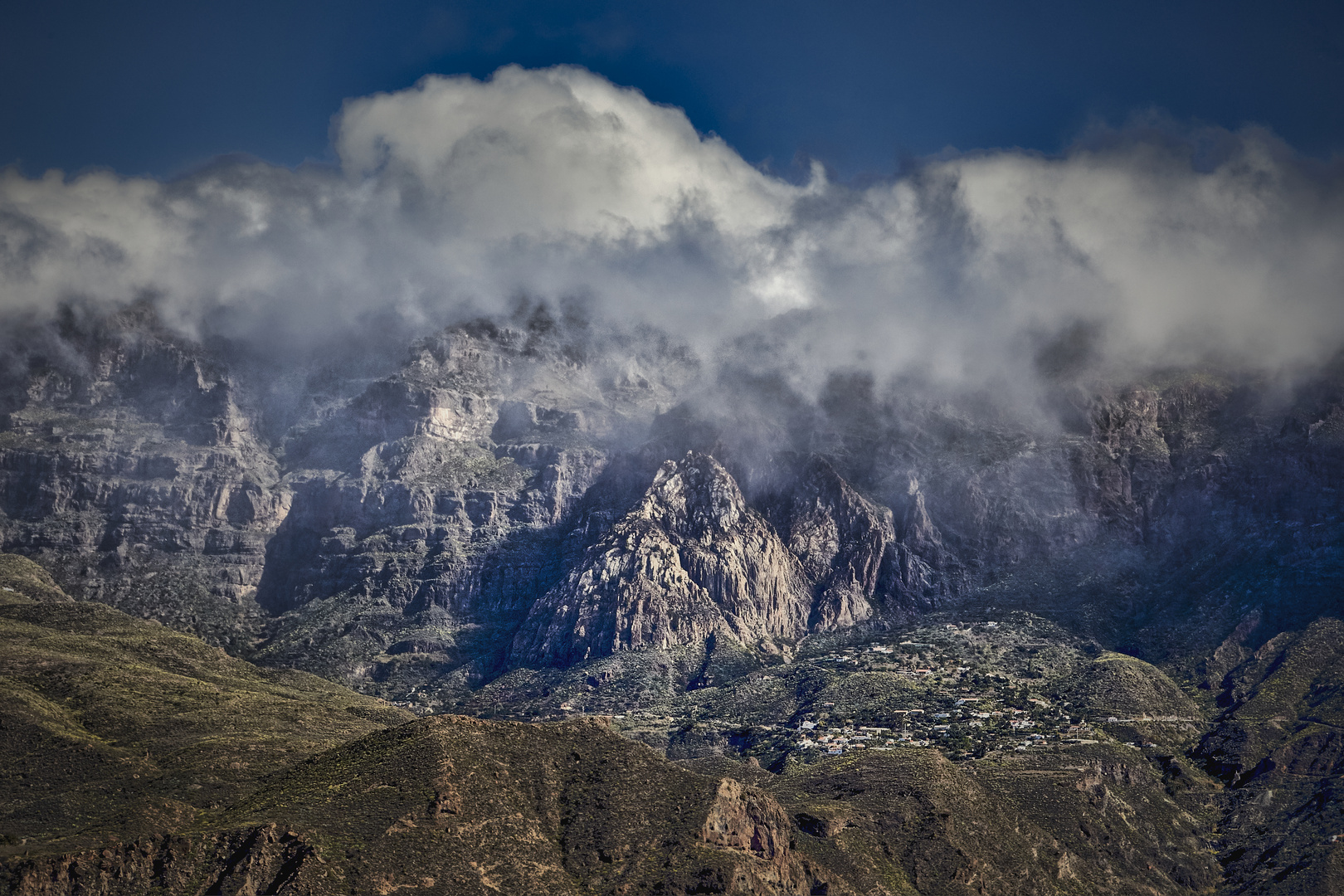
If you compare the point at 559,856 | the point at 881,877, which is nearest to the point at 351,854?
the point at 559,856

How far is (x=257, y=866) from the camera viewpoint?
528ft

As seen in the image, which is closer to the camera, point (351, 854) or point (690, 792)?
point (351, 854)

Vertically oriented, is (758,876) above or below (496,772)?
below

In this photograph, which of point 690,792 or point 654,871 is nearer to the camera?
point 654,871

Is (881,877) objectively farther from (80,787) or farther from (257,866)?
(80,787)

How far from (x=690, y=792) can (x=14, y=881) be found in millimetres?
84273

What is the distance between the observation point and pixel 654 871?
561ft

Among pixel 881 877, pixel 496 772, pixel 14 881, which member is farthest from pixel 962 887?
pixel 14 881

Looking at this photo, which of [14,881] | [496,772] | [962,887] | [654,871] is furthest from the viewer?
[962,887]

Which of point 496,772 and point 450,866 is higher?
point 496,772

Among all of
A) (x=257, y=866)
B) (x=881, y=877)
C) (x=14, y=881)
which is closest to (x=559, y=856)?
(x=257, y=866)

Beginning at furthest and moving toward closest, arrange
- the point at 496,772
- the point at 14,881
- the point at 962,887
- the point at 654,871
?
the point at 962,887, the point at 496,772, the point at 654,871, the point at 14,881

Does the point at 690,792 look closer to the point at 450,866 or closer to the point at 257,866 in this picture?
the point at 450,866

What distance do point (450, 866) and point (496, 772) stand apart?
23.1 m
